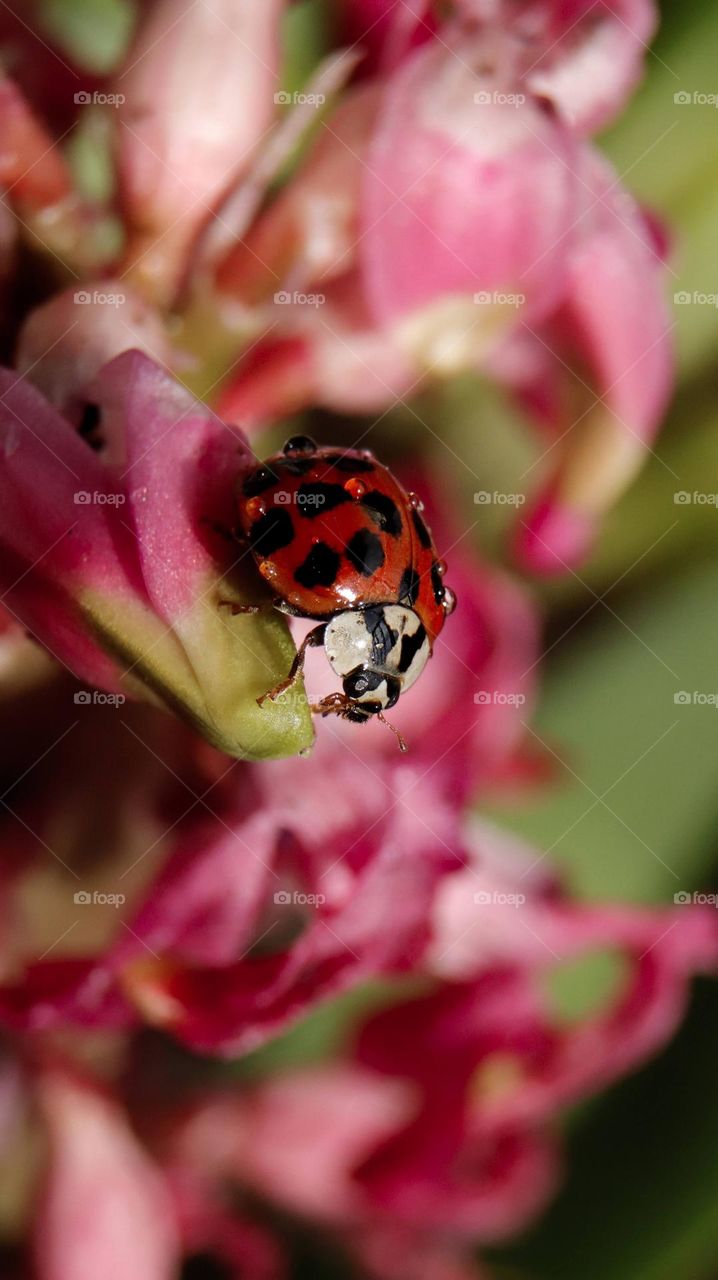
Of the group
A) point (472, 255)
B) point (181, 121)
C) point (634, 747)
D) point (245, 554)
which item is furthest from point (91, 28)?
point (634, 747)

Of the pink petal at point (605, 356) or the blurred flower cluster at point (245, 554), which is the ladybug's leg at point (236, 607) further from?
the pink petal at point (605, 356)

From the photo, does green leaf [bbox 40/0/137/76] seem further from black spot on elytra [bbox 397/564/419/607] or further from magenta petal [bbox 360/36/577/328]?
black spot on elytra [bbox 397/564/419/607]

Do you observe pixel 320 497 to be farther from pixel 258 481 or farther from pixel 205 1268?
pixel 205 1268

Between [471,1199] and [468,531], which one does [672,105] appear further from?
[471,1199]

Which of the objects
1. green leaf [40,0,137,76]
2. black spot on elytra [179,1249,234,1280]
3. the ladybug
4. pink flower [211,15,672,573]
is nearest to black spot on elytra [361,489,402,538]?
the ladybug

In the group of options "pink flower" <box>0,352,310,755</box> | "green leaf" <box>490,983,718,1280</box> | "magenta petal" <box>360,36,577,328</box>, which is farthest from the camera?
"green leaf" <box>490,983,718,1280</box>

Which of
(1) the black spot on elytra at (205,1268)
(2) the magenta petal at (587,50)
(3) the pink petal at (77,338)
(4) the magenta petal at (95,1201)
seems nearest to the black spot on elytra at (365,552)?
(3) the pink petal at (77,338)

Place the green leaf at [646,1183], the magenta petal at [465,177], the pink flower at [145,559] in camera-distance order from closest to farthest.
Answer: the pink flower at [145,559], the magenta petal at [465,177], the green leaf at [646,1183]
